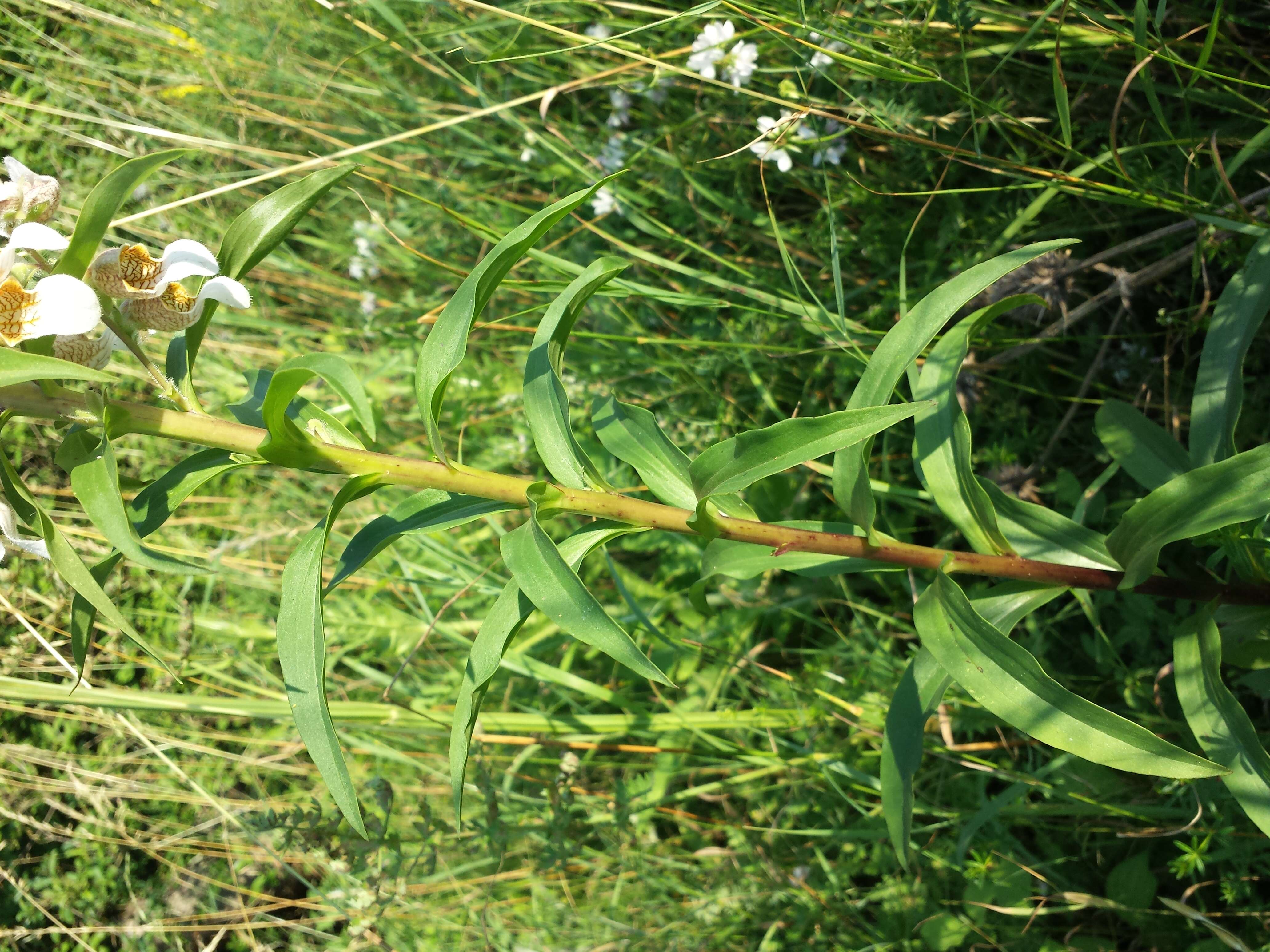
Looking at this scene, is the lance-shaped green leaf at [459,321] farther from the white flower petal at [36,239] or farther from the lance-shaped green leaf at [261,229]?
the white flower petal at [36,239]

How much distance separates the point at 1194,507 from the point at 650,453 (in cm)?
76

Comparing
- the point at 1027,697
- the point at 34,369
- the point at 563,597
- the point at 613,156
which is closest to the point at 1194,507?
the point at 1027,697

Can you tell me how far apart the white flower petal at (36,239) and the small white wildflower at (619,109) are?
1.63 meters

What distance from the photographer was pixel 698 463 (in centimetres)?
112

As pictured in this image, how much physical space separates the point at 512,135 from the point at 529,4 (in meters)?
1.11

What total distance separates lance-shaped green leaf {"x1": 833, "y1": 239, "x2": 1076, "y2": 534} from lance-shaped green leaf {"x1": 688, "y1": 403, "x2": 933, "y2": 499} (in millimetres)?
82

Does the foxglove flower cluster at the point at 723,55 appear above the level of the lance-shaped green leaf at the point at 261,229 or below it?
above

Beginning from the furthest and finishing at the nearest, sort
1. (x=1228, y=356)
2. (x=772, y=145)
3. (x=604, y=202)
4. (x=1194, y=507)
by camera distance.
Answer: (x=604, y=202) → (x=772, y=145) → (x=1228, y=356) → (x=1194, y=507)

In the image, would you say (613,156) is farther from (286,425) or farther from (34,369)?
(34,369)

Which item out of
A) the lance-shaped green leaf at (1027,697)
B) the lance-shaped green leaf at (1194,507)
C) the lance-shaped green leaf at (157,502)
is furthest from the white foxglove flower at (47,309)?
the lance-shaped green leaf at (1194,507)

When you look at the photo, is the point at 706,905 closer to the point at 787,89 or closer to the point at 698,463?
the point at 698,463

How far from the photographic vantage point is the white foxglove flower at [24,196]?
3.14 feet

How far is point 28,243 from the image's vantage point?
0.90 metres

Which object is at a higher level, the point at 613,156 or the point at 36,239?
the point at 36,239
